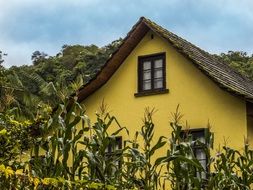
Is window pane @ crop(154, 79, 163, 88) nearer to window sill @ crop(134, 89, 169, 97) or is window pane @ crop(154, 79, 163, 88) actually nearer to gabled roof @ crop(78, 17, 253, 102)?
window sill @ crop(134, 89, 169, 97)

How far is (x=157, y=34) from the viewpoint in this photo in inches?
703

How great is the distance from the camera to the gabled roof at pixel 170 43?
56.4 feet

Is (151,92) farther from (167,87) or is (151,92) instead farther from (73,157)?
(73,157)

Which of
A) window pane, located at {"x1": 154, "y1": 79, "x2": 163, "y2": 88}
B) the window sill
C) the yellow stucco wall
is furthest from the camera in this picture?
window pane, located at {"x1": 154, "y1": 79, "x2": 163, "y2": 88}

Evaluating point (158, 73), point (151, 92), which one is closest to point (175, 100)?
point (151, 92)

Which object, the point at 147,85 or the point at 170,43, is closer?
the point at 170,43

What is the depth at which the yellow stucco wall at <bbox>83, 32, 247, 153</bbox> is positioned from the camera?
16.3 m

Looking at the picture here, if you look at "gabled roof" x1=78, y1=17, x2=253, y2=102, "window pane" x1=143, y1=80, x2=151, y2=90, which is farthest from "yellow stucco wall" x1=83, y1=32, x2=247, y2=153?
"window pane" x1=143, y1=80, x2=151, y2=90

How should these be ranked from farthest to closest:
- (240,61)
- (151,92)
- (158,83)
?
1. (240,61)
2. (158,83)
3. (151,92)

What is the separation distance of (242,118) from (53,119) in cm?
995

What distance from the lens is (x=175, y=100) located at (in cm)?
1742

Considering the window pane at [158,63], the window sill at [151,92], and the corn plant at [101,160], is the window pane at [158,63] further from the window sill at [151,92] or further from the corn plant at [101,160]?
the corn plant at [101,160]

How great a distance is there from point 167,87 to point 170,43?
128 cm

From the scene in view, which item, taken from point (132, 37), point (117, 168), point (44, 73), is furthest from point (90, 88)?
point (44, 73)
